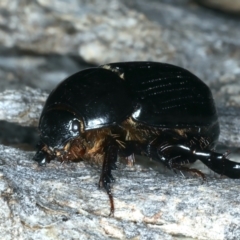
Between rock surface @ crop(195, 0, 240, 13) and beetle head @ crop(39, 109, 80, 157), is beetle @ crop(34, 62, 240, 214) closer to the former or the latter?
beetle head @ crop(39, 109, 80, 157)

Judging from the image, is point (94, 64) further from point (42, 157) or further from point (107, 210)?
point (107, 210)

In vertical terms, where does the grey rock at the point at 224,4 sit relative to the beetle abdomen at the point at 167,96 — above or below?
above

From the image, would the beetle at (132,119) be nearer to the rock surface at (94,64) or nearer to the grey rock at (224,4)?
the rock surface at (94,64)

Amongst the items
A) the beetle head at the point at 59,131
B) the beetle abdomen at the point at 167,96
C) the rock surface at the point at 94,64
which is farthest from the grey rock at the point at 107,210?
the beetle abdomen at the point at 167,96

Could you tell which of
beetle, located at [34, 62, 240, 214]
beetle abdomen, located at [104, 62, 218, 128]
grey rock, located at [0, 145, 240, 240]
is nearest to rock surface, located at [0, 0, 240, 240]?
grey rock, located at [0, 145, 240, 240]

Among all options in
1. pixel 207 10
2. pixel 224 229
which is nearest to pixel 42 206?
pixel 224 229

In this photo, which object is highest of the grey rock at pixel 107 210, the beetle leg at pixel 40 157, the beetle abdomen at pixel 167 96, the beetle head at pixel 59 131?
the beetle abdomen at pixel 167 96

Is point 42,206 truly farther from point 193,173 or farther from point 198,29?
point 198,29
